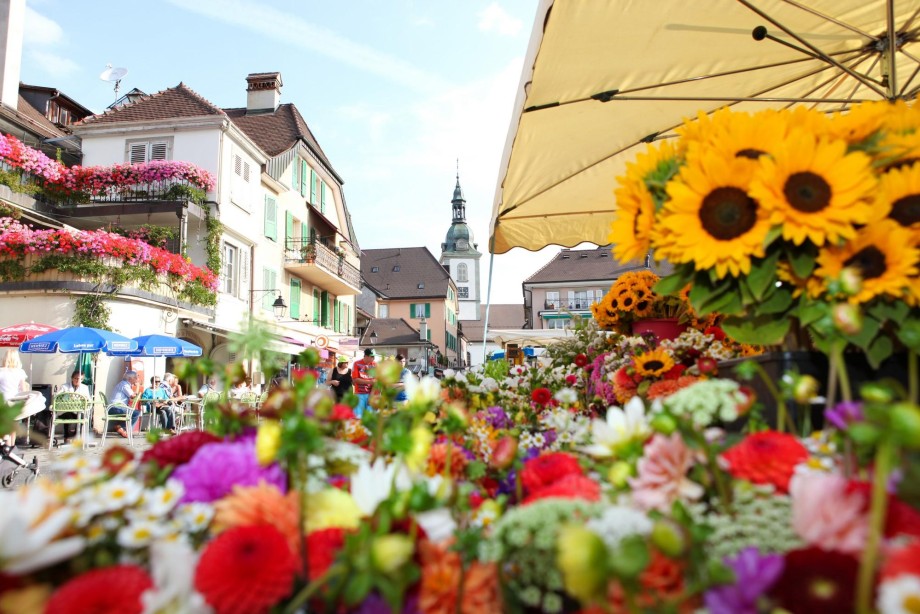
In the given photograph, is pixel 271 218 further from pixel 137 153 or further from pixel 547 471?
pixel 547 471

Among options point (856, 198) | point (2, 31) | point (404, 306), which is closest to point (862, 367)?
point (856, 198)

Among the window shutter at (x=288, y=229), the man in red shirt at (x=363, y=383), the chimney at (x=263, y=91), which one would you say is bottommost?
the man in red shirt at (x=363, y=383)

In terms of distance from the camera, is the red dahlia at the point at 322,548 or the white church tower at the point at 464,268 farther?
the white church tower at the point at 464,268

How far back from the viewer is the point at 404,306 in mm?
56938

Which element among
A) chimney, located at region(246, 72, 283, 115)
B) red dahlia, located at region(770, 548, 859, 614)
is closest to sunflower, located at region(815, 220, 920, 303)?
red dahlia, located at region(770, 548, 859, 614)

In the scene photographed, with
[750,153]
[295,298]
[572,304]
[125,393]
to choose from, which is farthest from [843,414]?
[572,304]

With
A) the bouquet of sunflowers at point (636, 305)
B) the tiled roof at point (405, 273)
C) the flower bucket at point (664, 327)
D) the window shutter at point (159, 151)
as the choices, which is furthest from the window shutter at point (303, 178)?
the tiled roof at point (405, 273)

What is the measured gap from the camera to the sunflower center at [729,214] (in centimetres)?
92

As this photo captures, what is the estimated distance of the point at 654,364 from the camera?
5.29ft

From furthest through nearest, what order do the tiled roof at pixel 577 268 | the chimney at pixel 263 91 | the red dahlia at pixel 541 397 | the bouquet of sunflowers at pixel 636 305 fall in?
the tiled roof at pixel 577 268, the chimney at pixel 263 91, the bouquet of sunflowers at pixel 636 305, the red dahlia at pixel 541 397

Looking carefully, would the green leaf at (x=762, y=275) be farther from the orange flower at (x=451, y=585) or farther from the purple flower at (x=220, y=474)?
the purple flower at (x=220, y=474)

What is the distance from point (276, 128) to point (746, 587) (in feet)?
79.9

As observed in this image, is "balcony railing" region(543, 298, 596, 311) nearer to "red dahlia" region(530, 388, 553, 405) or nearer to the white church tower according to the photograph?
the white church tower

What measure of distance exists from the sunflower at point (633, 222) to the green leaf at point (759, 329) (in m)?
0.20
